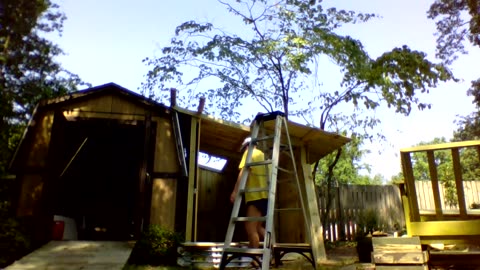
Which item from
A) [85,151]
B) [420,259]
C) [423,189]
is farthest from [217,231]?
[423,189]

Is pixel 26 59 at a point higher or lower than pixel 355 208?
higher

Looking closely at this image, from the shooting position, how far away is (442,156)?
42.9m

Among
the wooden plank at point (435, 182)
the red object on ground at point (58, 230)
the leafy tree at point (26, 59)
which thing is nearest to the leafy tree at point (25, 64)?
the leafy tree at point (26, 59)

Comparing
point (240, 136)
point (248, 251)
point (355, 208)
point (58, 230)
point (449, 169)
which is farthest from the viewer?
point (449, 169)

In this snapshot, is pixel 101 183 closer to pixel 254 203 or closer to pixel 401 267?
pixel 254 203

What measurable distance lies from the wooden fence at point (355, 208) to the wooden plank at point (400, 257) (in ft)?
24.9

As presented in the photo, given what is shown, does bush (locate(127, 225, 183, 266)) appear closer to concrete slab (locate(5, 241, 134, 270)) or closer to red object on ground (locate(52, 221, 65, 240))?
concrete slab (locate(5, 241, 134, 270))

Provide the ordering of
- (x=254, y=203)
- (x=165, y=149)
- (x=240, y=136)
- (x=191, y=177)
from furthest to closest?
(x=240, y=136)
(x=165, y=149)
(x=191, y=177)
(x=254, y=203)

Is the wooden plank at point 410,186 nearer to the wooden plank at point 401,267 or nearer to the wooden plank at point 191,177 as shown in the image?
the wooden plank at point 401,267

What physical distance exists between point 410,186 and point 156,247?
4.39 m

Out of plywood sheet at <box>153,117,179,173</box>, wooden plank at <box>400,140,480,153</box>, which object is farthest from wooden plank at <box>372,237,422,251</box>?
plywood sheet at <box>153,117,179,173</box>

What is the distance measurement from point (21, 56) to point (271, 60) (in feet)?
35.9

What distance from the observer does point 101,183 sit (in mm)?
11008

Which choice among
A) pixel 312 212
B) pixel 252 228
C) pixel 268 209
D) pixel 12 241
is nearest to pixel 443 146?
pixel 268 209
